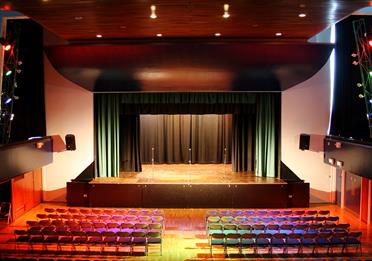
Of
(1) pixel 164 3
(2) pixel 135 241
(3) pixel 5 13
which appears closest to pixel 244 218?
(2) pixel 135 241

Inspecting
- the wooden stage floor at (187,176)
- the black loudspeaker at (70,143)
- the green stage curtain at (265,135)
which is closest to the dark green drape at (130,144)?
the wooden stage floor at (187,176)

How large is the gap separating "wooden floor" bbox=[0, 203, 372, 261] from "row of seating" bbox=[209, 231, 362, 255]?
35 cm

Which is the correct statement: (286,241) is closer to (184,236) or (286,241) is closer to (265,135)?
(184,236)

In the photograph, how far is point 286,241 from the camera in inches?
441

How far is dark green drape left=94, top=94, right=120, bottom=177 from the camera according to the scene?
60.7ft

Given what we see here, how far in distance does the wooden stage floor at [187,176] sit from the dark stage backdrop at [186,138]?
103cm

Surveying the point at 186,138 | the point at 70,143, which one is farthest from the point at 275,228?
the point at 186,138

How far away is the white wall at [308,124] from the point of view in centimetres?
1816

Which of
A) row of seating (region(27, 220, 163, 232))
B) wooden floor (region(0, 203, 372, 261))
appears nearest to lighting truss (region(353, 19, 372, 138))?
wooden floor (region(0, 203, 372, 261))

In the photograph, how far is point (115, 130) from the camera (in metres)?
18.9

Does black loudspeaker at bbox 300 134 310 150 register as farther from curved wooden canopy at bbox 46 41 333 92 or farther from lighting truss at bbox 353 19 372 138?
curved wooden canopy at bbox 46 41 333 92

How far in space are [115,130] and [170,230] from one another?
626 centimetres

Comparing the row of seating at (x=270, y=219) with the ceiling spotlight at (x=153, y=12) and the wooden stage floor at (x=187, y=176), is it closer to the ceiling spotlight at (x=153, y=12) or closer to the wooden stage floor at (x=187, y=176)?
the wooden stage floor at (x=187, y=176)

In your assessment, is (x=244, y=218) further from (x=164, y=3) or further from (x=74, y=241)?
(x=164, y=3)
